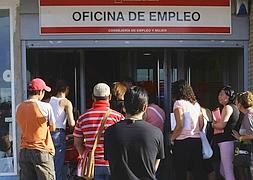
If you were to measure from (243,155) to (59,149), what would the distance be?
94.9 inches

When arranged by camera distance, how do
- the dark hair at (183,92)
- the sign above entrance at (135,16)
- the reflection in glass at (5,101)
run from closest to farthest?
the dark hair at (183,92) < the sign above entrance at (135,16) < the reflection in glass at (5,101)

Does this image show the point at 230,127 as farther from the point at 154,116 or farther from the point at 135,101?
the point at 135,101

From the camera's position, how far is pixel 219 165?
7105mm

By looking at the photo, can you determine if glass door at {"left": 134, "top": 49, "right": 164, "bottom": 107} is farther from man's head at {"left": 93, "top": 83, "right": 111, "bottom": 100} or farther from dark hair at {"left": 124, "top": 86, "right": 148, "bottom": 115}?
dark hair at {"left": 124, "top": 86, "right": 148, "bottom": 115}

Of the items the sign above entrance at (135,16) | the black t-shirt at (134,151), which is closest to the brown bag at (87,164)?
the black t-shirt at (134,151)

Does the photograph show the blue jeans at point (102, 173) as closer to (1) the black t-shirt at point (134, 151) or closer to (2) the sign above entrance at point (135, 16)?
(1) the black t-shirt at point (134, 151)

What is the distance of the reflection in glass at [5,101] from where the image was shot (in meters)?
7.59

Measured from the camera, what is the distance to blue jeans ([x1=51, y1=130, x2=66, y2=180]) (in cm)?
671

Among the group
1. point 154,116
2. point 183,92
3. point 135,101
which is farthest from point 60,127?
point 135,101

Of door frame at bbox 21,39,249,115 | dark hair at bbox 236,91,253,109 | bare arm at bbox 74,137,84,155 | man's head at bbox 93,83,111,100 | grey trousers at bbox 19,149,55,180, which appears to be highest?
door frame at bbox 21,39,249,115

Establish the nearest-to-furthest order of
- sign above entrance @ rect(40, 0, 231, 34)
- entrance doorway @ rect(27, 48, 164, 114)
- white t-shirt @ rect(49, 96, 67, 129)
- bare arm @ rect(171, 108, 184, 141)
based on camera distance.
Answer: bare arm @ rect(171, 108, 184, 141), white t-shirt @ rect(49, 96, 67, 129), sign above entrance @ rect(40, 0, 231, 34), entrance doorway @ rect(27, 48, 164, 114)

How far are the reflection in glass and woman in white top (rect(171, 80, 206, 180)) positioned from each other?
104 inches

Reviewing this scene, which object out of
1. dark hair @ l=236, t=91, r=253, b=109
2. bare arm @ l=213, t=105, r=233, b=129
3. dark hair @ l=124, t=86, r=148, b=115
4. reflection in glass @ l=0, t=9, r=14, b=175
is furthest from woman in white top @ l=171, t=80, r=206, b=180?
reflection in glass @ l=0, t=9, r=14, b=175

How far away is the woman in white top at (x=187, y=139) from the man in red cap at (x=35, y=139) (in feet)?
5.40
